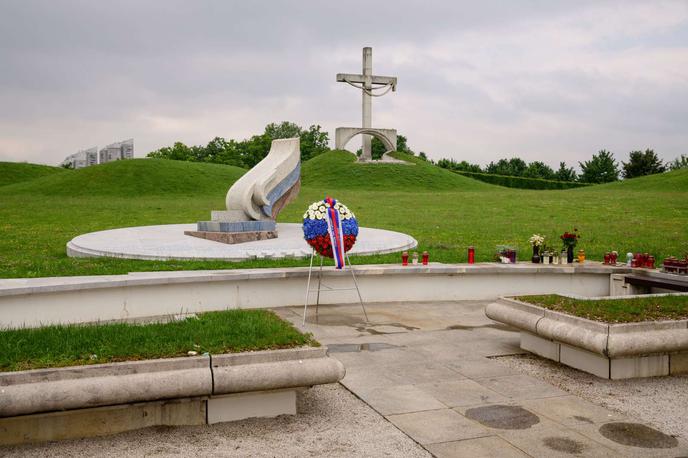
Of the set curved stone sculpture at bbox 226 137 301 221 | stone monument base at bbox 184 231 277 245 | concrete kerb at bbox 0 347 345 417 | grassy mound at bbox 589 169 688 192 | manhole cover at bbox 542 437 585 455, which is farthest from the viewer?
grassy mound at bbox 589 169 688 192

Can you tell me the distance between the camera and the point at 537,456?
15.4 feet

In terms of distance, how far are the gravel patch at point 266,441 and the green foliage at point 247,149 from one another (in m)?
75.1

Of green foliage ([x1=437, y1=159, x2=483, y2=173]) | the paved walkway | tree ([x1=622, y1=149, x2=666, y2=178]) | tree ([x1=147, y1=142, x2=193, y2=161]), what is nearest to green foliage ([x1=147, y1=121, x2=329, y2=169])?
tree ([x1=147, y1=142, x2=193, y2=161])

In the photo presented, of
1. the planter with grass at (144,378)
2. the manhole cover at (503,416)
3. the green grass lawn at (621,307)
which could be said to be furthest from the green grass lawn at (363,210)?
the manhole cover at (503,416)

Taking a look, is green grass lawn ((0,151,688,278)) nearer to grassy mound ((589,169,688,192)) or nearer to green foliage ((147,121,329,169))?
grassy mound ((589,169,688,192))

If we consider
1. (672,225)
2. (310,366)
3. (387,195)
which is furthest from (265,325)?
(387,195)

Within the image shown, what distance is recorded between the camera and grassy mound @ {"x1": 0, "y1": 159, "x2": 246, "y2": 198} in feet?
133

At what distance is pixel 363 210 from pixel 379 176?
19991 millimetres

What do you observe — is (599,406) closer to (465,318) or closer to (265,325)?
(265,325)

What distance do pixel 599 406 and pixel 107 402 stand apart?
4.09 meters

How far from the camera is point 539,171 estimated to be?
70812 mm

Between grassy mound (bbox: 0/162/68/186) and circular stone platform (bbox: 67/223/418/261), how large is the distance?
140 feet

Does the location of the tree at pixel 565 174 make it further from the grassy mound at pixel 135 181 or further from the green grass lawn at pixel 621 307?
the green grass lawn at pixel 621 307

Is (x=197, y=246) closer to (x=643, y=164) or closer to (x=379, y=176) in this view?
(x=379, y=176)
